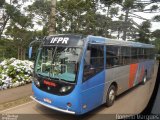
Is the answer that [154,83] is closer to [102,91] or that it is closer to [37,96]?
[102,91]

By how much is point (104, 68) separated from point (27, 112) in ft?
8.26

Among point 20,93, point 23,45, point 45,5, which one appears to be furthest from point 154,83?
point 23,45

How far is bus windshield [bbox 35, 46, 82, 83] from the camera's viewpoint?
5465 millimetres

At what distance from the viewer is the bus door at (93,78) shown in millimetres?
5434

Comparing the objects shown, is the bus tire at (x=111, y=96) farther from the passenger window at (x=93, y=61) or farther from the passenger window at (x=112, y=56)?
the passenger window at (x=93, y=61)

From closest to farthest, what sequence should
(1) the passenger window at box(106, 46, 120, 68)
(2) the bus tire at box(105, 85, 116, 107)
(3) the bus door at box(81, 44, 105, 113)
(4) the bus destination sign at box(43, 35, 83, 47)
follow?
(3) the bus door at box(81, 44, 105, 113) < (4) the bus destination sign at box(43, 35, 83, 47) < (1) the passenger window at box(106, 46, 120, 68) < (2) the bus tire at box(105, 85, 116, 107)

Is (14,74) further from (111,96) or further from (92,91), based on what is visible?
(92,91)

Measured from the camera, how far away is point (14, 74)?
9656 mm

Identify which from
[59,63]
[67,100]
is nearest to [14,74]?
[59,63]

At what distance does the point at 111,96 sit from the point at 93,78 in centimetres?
152

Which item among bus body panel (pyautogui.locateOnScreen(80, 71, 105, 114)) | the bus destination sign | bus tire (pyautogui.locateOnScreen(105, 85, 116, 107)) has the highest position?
the bus destination sign

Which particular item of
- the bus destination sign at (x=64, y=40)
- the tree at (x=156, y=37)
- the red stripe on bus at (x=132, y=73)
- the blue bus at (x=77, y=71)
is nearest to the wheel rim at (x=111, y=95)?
the blue bus at (x=77, y=71)

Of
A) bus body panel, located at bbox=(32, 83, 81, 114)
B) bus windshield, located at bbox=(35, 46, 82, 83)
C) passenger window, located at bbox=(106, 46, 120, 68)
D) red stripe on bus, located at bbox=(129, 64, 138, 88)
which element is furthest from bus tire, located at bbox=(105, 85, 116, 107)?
bus windshield, located at bbox=(35, 46, 82, 83)

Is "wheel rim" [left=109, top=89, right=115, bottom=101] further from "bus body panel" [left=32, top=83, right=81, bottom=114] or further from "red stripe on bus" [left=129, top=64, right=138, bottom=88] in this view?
"bus body panel" [left=32, top=83, right=81, bottom=114]
